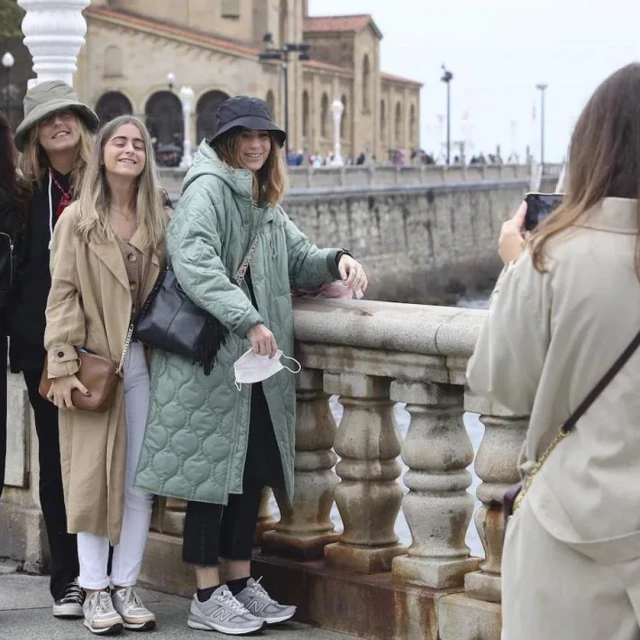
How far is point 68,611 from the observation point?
5105 mm

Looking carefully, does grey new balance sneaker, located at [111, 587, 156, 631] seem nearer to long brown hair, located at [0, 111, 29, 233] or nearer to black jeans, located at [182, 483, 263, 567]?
black jeans, located at [182, 483, 263, 567]

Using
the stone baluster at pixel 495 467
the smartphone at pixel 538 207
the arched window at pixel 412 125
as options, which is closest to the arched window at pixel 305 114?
the arched window at pixel 412 125

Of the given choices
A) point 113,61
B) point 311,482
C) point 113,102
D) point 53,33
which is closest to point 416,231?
point 113,61

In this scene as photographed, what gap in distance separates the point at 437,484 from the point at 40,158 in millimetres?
1671

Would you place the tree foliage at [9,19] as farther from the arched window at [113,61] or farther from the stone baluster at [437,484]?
the stone baluster at [437,484]

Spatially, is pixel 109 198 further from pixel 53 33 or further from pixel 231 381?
pixel 53 33

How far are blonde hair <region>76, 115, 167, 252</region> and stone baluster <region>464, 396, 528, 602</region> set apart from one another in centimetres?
110

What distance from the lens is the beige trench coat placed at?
2.80m

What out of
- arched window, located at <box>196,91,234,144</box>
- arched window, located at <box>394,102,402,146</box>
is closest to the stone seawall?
arched window, located at <box>196,91,234,144</box>

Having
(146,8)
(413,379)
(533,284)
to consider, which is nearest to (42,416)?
(413,379)

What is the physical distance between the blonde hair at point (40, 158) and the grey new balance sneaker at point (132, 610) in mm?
1264

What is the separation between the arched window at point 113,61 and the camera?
6938cm

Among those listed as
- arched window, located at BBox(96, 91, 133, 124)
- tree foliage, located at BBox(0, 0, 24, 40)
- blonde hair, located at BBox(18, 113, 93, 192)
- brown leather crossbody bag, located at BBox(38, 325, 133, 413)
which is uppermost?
tree foliage, located at BBox(0, 0, 24, 40)

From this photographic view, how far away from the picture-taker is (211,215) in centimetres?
474
